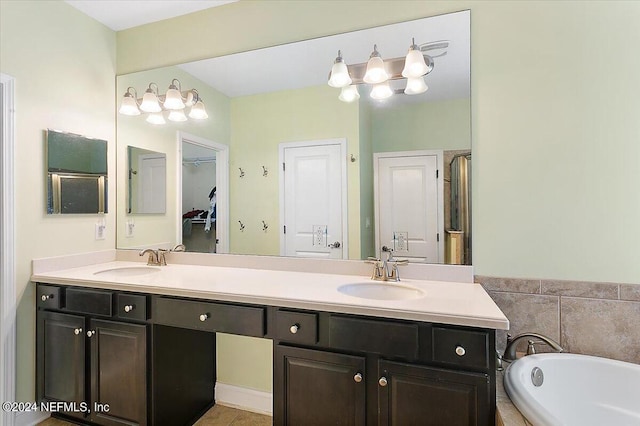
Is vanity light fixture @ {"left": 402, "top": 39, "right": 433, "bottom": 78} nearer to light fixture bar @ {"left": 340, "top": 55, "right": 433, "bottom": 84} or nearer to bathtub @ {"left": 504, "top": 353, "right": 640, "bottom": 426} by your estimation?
light fixture bar @ {"left": 340, "top": 55, "right": 433, "bottom": 84}

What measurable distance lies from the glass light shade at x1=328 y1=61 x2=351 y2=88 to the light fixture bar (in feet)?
0.08

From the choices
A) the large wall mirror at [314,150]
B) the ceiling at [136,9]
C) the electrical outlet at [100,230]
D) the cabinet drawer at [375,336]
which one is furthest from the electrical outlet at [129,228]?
the cabinet drawer at [375,336]

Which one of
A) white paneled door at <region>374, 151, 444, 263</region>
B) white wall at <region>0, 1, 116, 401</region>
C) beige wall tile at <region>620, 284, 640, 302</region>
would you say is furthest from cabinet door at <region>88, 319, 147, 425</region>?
beige wall tile at <region>620, 284, 640, 302</region>

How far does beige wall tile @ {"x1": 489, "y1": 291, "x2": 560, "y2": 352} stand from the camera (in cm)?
149

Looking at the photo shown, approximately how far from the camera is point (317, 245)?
1911 mm

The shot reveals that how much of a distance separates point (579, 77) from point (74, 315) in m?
2.81

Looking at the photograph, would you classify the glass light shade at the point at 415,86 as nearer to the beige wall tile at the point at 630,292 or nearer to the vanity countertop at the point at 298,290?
the vanity countertop at the point at 298,290

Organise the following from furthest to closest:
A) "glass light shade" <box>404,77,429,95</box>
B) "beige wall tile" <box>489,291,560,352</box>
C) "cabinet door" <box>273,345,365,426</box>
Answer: "glass light shade" <box>404,77,429,95</box> → "beige wall tile" <box>489,291,560,352</box> → "cabinet door" <box>273,345,365,426</box>

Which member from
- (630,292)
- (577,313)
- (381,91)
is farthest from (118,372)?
(630,292)

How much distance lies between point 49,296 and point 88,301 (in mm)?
318

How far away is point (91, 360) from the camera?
1.70m

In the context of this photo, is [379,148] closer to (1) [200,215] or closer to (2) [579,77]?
(2) [579,77]

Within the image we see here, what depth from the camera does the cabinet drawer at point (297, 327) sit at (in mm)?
1305

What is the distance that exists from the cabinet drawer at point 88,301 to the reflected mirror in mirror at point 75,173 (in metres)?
0.58
